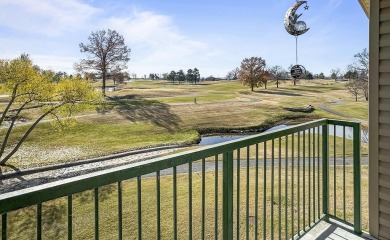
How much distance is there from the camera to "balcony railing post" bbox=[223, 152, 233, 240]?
5.31ft

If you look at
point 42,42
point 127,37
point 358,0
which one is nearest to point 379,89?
point 358,0

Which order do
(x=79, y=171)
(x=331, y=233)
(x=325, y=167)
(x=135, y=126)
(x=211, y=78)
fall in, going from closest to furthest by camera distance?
1. (x=331, y=233)
2. (x=325, y=167)
3. (x=79, y=171)
4. (x=135, y=126)
5. (x=211, y=78)

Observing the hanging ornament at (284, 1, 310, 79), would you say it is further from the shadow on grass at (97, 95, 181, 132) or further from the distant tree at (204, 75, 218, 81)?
the distant tree at (204, 75, 218, 81)

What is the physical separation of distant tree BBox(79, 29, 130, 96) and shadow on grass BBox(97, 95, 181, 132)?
6.20m

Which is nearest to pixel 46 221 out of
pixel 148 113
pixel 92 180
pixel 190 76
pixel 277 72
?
pixel 92 180

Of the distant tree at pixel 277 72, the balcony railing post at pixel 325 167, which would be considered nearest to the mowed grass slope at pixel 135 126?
the balcony railing post at pixel 325 167

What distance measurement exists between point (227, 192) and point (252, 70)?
111 feet

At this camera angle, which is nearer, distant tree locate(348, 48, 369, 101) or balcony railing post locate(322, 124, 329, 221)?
balcony railing post locate(322, 124, 329, 221)

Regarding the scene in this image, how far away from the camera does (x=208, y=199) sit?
Result: 6.00m

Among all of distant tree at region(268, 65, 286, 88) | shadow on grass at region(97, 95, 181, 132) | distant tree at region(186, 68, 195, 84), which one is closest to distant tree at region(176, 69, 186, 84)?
distant tree at region(186, 68, 195, 84)

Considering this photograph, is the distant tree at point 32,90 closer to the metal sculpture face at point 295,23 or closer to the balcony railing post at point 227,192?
the metal sculpture face at point 295,23

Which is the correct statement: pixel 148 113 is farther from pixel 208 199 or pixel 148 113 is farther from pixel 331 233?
pixel 331 233

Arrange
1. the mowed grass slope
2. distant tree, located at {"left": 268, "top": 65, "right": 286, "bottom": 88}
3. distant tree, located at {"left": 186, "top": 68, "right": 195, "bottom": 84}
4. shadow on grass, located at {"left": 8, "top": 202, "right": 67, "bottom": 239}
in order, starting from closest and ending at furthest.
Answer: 1. shadow on grass, located at {"left": 8, "top": 202, "right": 67, "bottom": 239}
2. the mowed grass slope
3. distant tree, located at {"left": 268, "top": 65, "right": 286, "bottom": 88}
4. distant tree, located at {"left": 186, "top": 68, "right": 195, "bottom": 84}

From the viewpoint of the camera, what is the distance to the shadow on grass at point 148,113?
62.0 feet
